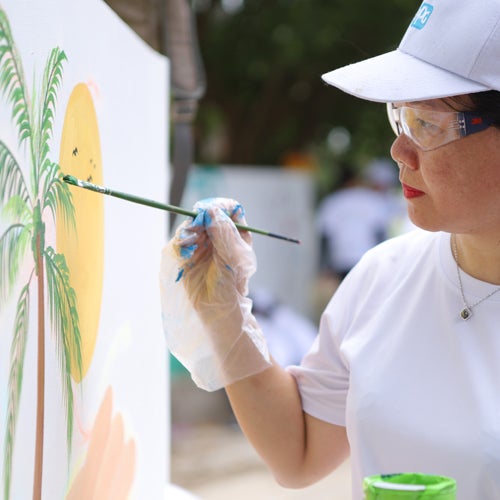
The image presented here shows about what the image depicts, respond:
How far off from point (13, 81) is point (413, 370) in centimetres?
81

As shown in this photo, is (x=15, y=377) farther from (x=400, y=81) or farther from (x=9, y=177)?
(x=400, y=81)

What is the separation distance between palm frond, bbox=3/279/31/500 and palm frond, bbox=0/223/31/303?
0.05 meters

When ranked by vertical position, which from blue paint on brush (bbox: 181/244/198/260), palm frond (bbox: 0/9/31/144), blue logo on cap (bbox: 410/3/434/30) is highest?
blue logo on cap (bbox: 410/3/434/30)

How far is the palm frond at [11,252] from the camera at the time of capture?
3.47ft

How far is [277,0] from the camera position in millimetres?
9672

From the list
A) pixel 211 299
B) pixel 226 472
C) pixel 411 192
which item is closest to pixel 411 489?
pixel 411 192

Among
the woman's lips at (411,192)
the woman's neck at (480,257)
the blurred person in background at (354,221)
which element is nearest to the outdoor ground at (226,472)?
the blurred person in background at (354,221)

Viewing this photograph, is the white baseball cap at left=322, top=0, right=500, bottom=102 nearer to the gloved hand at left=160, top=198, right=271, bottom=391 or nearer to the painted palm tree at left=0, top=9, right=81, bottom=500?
the gloved hand at left=160, top=198, right=271, bottom=391

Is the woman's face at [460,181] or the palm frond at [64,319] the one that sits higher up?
the woman's face at [460,181]

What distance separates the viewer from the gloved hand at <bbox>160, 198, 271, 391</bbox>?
1.65 metres

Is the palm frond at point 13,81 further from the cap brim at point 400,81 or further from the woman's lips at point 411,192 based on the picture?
the woman's lips at point 411,192

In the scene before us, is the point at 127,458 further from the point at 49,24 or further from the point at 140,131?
the point at 49,24

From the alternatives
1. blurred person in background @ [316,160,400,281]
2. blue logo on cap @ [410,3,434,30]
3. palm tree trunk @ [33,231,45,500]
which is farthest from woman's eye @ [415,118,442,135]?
blurred person in background @ [316,160,400,281]

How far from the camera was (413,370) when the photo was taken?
1.54 metres
